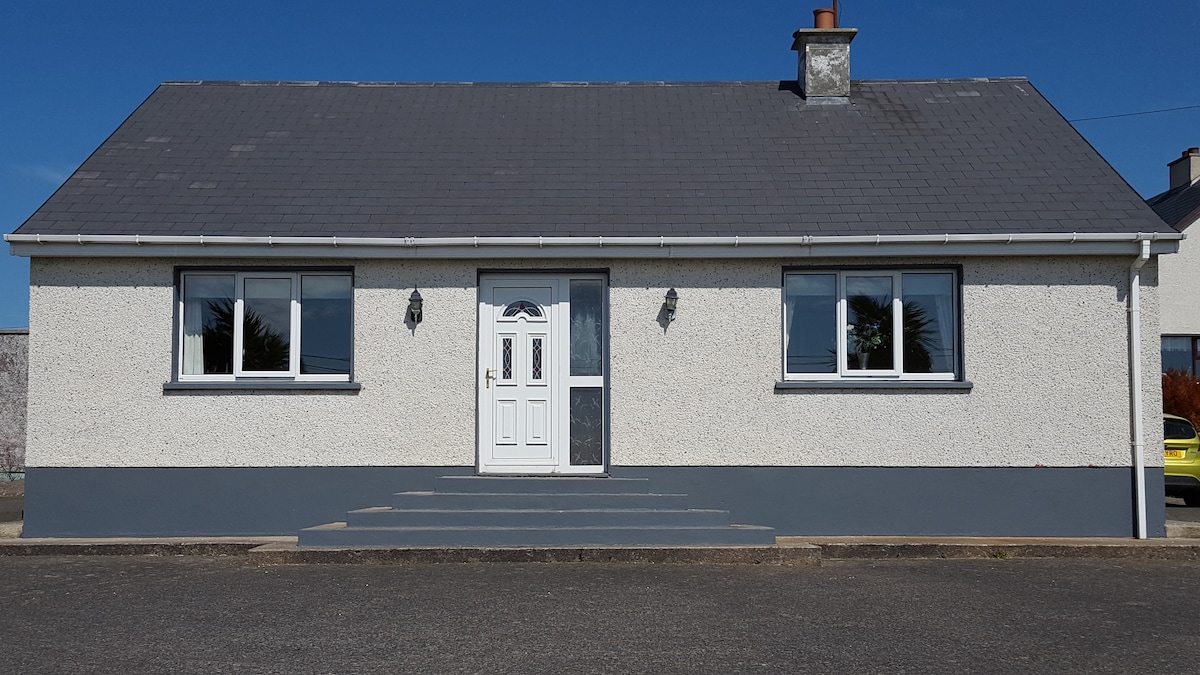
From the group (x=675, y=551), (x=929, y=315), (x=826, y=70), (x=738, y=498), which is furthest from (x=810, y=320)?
(x=826, y=70)

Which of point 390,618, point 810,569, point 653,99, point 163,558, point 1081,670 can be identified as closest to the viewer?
point 1081,670

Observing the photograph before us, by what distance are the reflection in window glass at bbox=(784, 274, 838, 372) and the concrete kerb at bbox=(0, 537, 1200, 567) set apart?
1.77 m

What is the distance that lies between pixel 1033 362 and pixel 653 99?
582cm

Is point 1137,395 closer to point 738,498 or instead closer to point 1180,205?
point 738,498

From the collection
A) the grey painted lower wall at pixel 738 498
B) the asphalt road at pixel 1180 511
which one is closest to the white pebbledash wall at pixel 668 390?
the grey painted lower wall at pixel 738 498

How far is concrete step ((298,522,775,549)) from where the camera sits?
9.38 m

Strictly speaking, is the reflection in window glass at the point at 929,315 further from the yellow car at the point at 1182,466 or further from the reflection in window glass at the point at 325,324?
the yellow car at the point at 1182,466

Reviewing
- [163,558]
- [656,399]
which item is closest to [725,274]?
[656,399]

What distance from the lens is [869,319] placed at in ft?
34.8

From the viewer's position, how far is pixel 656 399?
411 inches

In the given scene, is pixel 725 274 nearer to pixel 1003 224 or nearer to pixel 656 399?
pixel 656 399

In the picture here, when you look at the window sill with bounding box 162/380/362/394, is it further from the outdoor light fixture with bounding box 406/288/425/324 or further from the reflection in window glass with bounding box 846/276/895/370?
the reflection in window glass with bounding box 846/276/895/370

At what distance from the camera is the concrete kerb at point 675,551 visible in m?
9.16

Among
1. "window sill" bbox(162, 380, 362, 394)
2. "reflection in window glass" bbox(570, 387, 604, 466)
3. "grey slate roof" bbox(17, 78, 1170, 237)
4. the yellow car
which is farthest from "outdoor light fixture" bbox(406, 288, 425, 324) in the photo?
the yellow car
